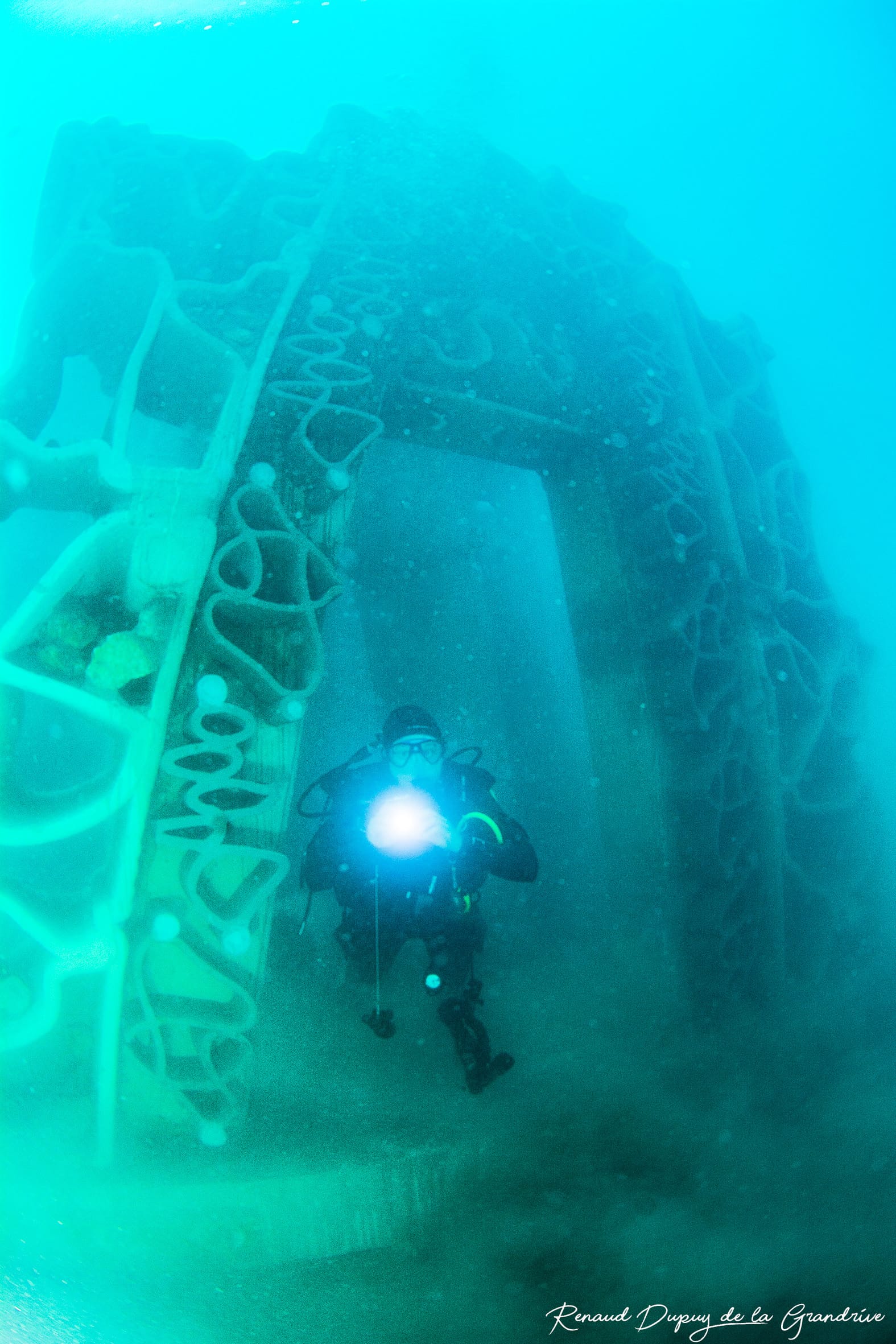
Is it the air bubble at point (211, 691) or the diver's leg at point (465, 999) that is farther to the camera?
the diver's leg at point (465, 999)

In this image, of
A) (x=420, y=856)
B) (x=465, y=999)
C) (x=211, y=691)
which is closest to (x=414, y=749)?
(x=420, y=856)

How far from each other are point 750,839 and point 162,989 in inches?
157

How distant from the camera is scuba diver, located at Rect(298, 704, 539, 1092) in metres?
3.38

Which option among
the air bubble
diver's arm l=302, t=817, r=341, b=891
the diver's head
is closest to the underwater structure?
the air bubble

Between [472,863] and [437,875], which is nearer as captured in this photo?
[472,863]

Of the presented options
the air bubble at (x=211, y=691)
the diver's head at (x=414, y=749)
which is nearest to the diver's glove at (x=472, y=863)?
the diver's head at (x=414, y=749)

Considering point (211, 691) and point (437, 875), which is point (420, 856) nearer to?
point (437, 875)

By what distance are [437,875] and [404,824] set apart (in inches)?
19.5

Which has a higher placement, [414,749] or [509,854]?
[414,749]

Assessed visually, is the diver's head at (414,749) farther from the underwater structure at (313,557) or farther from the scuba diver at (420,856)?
the underwater structure at (313,557)

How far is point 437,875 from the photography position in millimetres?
3570

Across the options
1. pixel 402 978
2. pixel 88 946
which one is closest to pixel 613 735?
pixel 402 978

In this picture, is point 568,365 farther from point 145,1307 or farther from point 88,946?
point 145,1307

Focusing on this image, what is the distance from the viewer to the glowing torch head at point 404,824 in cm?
328
